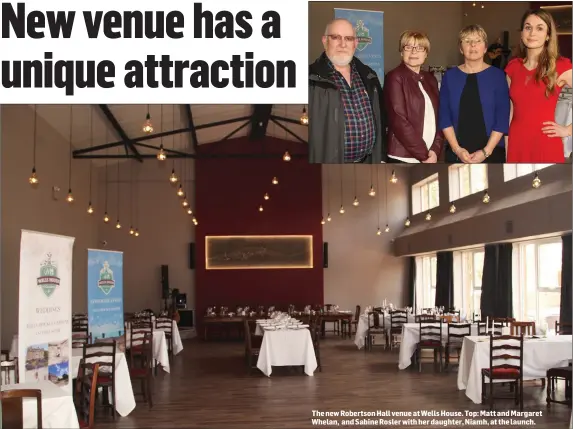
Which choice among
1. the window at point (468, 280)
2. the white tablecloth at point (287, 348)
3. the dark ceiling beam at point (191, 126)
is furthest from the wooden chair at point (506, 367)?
the dark ceiling beam at point (191, 126)

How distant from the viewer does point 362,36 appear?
5.02m

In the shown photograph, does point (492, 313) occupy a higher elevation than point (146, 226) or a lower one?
lower

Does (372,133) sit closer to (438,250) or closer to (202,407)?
(202,407)

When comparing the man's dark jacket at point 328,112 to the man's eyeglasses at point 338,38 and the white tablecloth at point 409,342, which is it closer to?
the man's eyeglasses at point 338,38

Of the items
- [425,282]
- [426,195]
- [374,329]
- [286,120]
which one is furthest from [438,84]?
[425,282]

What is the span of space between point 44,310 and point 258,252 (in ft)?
44.0

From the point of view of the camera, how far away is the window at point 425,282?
1966 cm

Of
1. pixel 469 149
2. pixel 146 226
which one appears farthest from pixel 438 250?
pixel 469 149

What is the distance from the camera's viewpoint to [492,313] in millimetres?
14117

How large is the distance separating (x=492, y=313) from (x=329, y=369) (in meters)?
4.13

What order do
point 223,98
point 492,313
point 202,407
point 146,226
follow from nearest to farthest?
point 223,98 < point 202,407 < point 492,313 < point 146,226

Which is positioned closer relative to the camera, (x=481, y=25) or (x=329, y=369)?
(x=481, y=25)

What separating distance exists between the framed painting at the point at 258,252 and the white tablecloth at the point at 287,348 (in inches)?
348

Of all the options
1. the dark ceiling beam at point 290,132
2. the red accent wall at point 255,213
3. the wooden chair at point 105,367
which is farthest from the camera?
the red accent wall at point 255,213
